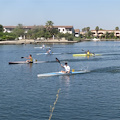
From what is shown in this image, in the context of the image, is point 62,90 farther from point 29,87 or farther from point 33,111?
point 33,111

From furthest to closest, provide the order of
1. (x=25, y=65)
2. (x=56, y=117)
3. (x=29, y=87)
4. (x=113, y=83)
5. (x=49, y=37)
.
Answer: (x=49, y=37) → (x=25, y=65) → (x=113, y=83) → (x=29, y=87) → (x=56, y=117)

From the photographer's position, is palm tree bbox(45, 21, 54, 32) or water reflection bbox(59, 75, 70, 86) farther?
palm tree bbox(45, 21, 54, 32)

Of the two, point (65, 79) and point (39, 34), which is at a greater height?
point (39, 34)

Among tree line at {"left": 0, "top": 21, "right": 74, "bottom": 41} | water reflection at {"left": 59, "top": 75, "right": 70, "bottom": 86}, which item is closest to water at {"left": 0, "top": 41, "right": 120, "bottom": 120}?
water reflection at {"left": 59, "top": 75, "right": 70, "bottom": 86}

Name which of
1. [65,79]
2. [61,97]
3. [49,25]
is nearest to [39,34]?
[49,25]

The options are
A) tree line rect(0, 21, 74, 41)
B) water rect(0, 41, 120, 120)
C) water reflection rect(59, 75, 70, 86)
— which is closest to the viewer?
water rect(0, 41, 120, 120)

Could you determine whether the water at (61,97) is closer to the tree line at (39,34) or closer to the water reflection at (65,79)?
the water reflection at (65,79)

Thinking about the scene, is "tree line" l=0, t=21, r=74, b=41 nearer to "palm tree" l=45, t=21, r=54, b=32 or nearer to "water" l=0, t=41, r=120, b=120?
"palm tree" l=45, t=21, r=54, b=32

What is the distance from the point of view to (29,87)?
32.1 m

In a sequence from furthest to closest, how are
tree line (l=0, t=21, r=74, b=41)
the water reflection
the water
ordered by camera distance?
tree line (l=0, t=21, r=74, b=41), the water reflection, the water

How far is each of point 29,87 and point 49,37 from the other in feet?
475

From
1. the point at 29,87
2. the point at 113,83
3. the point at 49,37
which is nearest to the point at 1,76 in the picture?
the point at 29,87

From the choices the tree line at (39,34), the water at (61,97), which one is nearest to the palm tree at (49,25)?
the tree line at (39,34)

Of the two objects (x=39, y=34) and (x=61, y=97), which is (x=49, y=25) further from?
(x=61, y=97)
